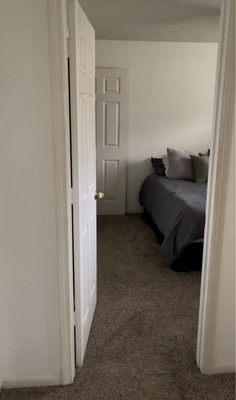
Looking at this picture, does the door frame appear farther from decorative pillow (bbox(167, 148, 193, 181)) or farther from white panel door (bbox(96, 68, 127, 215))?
white panel door (bbox(96, 68, 127, 215))

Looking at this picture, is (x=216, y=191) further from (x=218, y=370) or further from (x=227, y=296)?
(x=218, y=370)

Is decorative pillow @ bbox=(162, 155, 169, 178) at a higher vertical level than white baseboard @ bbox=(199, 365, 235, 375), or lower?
higher

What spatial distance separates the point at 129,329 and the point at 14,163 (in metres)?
1.41

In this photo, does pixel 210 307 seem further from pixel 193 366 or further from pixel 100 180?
pixel 100 180

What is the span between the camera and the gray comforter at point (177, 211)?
9.60 feet

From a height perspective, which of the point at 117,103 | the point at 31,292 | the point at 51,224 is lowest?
the point at 31,292

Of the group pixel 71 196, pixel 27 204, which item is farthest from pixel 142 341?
pixel 27 204

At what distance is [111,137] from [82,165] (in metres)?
2.73

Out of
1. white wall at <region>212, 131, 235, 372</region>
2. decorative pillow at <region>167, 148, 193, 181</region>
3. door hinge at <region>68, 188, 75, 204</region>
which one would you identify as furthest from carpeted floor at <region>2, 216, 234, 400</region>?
decorative pillow at <region>167, 148, 193, 181</region>

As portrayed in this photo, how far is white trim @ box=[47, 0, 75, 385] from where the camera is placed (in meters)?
1.41

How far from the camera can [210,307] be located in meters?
1.79

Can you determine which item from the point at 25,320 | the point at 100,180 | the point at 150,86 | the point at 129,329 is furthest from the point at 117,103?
the point at 25,320

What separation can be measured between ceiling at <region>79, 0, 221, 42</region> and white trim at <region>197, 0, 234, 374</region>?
1460 millimetres

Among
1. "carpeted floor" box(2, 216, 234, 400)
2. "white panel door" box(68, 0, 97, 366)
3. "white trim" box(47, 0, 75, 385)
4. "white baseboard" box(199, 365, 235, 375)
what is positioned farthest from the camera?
"white baseboard" box(199, 365, 235, 375)
